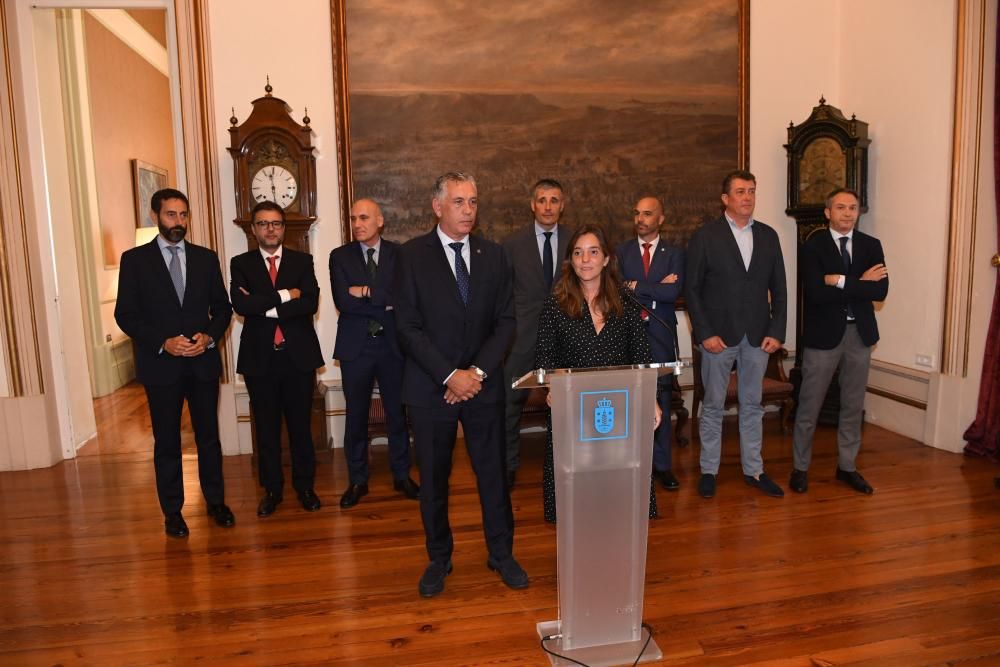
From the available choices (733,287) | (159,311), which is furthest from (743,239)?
(159,311)

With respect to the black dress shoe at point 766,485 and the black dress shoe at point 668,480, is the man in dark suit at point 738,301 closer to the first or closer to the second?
the black dress shoe at point 766,485

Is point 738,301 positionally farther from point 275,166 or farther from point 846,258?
point 275,166

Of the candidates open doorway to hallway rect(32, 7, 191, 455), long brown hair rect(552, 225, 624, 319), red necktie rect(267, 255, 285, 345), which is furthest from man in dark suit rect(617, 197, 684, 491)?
open doorway to hallway rect(32, 7, 191, 455)

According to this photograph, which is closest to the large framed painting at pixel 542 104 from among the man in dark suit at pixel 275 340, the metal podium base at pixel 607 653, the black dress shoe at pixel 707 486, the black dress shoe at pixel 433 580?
the man in dark suit at pixel 275 340

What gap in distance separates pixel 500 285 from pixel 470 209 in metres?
0.36

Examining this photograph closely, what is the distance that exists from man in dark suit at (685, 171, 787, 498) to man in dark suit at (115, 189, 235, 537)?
2.64 metres

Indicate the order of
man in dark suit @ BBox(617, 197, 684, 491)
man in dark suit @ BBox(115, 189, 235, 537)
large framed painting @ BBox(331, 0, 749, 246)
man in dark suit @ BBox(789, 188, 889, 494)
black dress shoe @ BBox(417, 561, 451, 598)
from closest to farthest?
1. black dress shoe @ BBox(417, 561, 451, 598)
2. man in dark suit @ BBox(115, 189, 235, 537)
3. man in dark suit @ BBox(789, 188, 889, 494)
4. man in dark suit @ BBox(617, 197, 684, 491)
5. large framed painting @ BBox(331, 0, 749, 246)

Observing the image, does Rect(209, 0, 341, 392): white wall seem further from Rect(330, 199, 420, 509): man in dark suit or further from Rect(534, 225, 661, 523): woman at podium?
Rect(534, 225, 661, 523): woman at podium

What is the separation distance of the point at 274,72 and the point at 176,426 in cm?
266

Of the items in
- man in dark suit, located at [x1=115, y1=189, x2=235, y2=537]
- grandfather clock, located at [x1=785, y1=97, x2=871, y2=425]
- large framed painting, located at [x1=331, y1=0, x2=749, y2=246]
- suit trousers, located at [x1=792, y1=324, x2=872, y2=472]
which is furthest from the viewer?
grandfather clock, located at [x1=785, y1=97, x2=871, y2=425]

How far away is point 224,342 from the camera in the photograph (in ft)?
17.6

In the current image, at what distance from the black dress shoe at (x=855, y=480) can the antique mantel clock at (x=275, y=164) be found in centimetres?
378

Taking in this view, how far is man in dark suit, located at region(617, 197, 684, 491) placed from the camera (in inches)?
176

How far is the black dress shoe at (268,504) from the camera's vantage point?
4.19 metres
